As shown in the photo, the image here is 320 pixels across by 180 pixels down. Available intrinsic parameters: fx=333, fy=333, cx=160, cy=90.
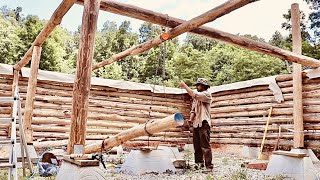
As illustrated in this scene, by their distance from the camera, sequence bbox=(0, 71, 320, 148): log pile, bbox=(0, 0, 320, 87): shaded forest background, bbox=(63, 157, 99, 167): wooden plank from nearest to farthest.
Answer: bbox=(63, 157, 99, 167): wooden plank < bbox=(0, 71, 320, 148): log pile < bbox=(0, 0, 320, 87): shaded forest background

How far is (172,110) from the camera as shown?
1234 cm

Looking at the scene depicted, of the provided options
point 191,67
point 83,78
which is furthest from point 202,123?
point 191,67

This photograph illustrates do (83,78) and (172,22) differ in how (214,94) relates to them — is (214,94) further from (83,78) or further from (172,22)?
(83,78)

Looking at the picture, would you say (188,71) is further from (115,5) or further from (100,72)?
(115,5)

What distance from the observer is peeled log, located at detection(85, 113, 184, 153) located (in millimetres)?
4714

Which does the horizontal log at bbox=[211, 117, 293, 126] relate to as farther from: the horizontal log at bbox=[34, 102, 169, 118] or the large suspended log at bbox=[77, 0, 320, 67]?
the large suspended log at bbox=[77, 0, 320, 67]

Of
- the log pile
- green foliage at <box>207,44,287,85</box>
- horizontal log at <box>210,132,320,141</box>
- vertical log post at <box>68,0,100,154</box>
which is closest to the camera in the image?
vertical log post at <box>68,0,100,154</box>

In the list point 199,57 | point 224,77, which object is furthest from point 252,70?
point 199,57

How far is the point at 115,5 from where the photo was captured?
5004 millimetres

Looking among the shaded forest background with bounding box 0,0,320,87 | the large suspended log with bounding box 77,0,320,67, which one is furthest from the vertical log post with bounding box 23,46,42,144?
the shaded forest background with bounding box 0,0,320,87

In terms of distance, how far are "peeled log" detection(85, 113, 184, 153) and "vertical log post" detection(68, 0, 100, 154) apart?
1.29 m

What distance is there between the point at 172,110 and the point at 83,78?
8.41m

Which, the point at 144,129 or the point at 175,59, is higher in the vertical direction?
the point at 175,59

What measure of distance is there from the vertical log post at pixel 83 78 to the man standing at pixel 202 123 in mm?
2804
